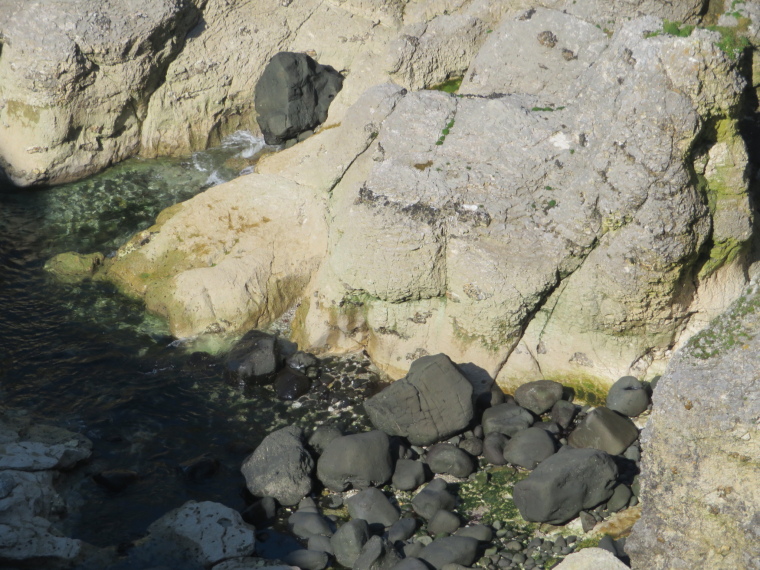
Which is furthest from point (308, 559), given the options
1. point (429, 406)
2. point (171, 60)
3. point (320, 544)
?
point (171, 60)

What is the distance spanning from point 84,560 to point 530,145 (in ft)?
20.0

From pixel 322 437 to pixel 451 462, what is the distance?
1401 mm

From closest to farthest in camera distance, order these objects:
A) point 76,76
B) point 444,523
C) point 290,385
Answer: point 444,523 < point 290,385 < point 76,76

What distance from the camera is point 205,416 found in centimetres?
872

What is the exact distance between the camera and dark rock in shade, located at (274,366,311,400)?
9.10 meters

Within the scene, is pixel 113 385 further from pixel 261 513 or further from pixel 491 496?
pixel 491 496

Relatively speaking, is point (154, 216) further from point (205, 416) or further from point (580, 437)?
point (580, 437)

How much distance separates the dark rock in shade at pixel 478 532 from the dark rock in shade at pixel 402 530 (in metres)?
0.42

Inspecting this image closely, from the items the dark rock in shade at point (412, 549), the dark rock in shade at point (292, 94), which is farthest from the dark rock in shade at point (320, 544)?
the dark rock in shade at point (292, 94)

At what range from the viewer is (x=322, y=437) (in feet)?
27.2

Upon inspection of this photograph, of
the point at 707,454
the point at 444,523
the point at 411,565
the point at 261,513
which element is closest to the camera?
the point at 707,454

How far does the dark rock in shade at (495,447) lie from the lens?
800 cm

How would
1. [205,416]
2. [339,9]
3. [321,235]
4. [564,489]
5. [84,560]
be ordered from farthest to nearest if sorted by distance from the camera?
[339,9] < [321,235] < [205,416] < [564,489] < [84,560]

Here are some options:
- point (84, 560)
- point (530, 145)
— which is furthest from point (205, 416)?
point (530, 145)
